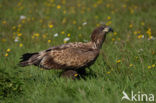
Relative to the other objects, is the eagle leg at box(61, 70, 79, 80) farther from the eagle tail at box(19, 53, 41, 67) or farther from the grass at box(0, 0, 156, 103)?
the eagle tail at box(19, 53, 41, 67)

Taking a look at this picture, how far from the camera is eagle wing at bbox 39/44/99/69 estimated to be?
215 inches

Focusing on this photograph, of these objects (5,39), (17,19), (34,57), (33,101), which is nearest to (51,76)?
(34,57)

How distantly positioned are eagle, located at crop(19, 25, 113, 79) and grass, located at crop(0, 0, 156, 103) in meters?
0.26

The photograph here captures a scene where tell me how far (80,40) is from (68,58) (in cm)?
238

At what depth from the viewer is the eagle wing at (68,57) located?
545 cm

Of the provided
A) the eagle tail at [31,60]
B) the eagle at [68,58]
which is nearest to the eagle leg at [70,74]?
the eagle at [68,58]

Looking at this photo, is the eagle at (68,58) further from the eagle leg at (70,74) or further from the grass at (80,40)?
the grass at (80,40)

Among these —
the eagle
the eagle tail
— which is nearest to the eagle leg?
the eagle

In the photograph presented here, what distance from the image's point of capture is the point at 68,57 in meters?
5.48

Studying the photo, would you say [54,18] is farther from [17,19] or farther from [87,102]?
[87,102]

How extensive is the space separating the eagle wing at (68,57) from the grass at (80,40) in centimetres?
29

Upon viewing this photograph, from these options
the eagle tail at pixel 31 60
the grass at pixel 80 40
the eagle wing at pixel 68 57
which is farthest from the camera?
the eagle tail at pixel 31 60

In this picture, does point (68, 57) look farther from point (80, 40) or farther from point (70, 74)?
point (80, 40)

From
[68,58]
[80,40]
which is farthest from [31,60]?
[80,40]
